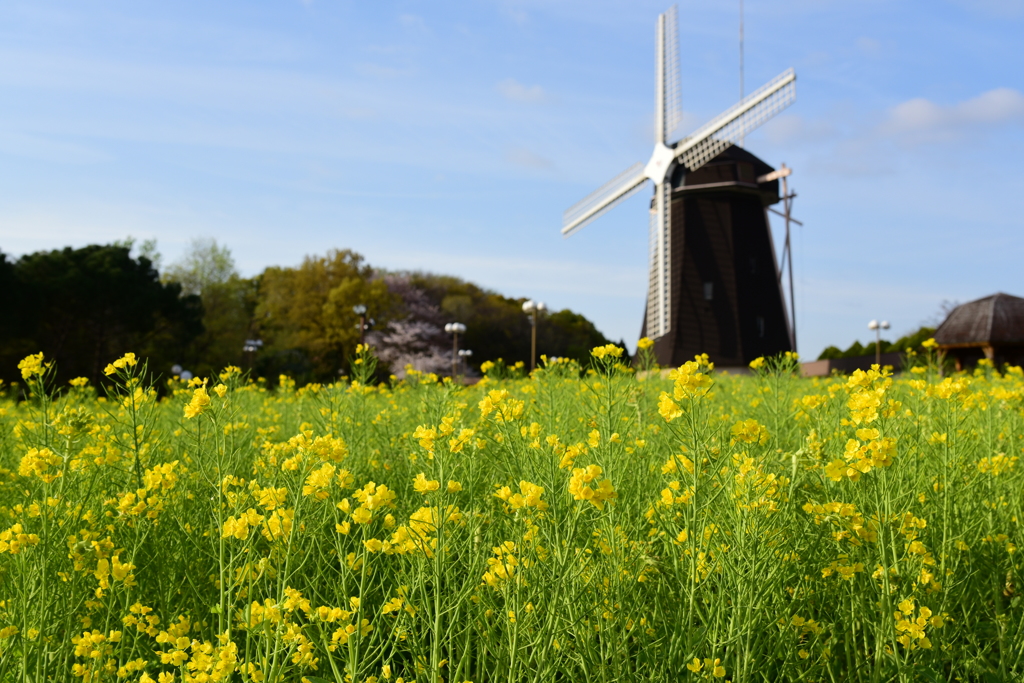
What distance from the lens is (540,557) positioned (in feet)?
6.20

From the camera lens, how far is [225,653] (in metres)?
1.70

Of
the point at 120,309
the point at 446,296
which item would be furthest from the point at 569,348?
the point at 120,309

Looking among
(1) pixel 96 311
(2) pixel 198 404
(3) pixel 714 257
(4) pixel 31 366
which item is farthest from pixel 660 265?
(1) pixel 96 311

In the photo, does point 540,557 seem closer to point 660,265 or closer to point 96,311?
point 660,265

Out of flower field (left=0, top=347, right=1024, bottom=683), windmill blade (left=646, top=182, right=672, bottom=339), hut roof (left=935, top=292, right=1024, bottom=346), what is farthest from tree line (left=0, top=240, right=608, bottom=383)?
flower field (left=0, top=347, right=1024, bottom=683)

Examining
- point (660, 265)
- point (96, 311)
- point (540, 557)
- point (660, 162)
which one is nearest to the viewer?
point (540, 557)

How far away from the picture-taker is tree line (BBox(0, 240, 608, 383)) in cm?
2372

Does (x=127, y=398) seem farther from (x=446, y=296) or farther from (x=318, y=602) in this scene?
(x=446, y=296)

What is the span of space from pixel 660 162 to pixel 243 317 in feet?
67.5

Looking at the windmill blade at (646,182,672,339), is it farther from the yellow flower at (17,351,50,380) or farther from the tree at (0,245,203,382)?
the yellow flower at (17,351,50,380)

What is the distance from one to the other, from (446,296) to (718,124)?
2146cm

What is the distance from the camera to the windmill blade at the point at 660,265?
65.1ft

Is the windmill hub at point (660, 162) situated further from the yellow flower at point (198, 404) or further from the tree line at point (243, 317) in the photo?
the yellow flower at point (198, 404)

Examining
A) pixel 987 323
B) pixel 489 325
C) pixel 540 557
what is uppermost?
pixel 489 325
